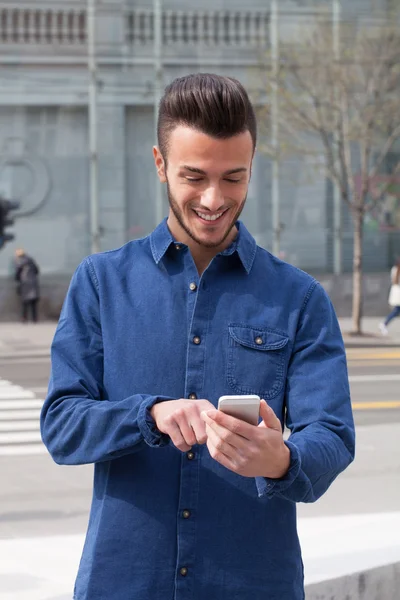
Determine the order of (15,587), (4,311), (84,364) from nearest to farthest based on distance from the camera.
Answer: (84,364) < (15,587) < (4,311)

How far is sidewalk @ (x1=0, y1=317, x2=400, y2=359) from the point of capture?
1995 centimetres

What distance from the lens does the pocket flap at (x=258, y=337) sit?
219 centimetres

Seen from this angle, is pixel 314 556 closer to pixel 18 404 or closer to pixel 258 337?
pixel 258 337

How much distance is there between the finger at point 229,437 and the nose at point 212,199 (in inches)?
19.7

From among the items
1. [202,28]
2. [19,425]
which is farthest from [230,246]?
[202,28]

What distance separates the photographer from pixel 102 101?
2586 cm

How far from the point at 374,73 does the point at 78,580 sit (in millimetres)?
20341

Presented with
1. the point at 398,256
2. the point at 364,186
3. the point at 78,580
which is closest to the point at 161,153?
the point at 78,580

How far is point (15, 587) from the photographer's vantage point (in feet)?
15.6

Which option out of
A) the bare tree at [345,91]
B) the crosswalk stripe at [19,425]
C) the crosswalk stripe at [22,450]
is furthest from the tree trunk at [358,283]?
the crosswalk stripe at [22,450]

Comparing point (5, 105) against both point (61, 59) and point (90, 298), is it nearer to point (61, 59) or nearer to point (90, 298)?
point (61, 59)

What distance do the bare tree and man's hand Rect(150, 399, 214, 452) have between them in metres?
19.8

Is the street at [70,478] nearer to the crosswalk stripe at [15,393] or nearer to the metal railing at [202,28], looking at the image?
the crosswalk stripe at [15,393]

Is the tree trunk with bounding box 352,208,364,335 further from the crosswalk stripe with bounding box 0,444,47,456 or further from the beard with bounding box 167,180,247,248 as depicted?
the beard with bounding box 167,180,247,248
